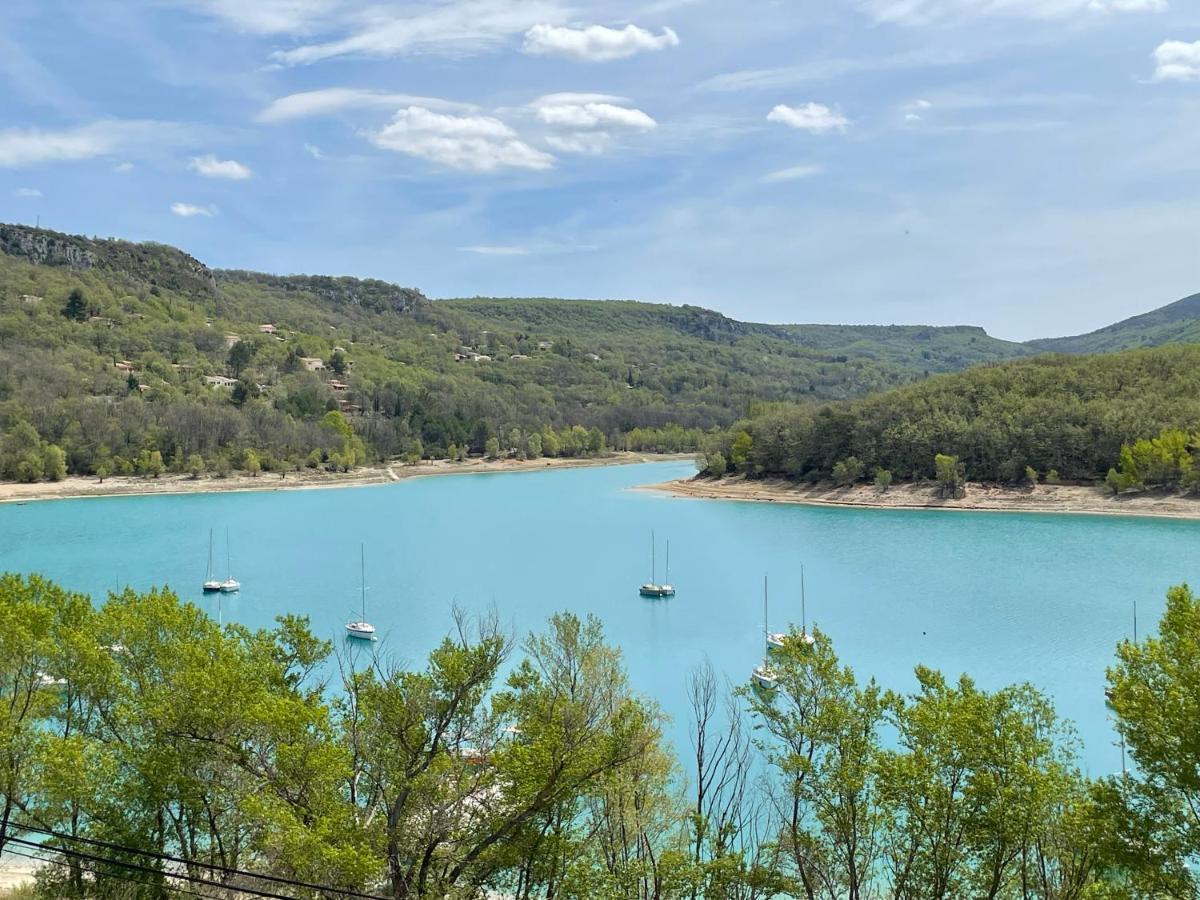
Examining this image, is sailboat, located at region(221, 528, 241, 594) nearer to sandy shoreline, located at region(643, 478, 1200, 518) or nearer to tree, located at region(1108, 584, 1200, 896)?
tree, located at region(1108, 584, 1200, 896)

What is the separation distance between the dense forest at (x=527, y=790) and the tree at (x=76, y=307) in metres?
115

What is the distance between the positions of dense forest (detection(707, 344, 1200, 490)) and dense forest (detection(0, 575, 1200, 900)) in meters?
63.9

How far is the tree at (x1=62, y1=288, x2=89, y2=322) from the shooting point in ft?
372

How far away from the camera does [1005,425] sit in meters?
74.8

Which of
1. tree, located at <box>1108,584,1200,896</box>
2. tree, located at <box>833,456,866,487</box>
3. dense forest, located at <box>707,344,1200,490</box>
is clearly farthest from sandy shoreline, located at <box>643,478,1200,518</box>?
tree, located at <box>1108,584,1200,896</box>

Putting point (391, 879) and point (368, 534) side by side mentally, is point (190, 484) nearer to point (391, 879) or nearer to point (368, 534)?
point (368, 534)

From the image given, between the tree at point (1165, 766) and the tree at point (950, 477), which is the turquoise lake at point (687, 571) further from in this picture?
the tree at point (1165, 766)

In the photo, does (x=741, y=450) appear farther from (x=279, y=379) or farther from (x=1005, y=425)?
(x=279, y=379)

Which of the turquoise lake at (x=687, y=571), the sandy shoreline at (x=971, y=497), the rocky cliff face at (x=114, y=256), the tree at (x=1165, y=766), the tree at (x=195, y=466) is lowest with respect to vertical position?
the turquoise lake at (x=687, y=571)

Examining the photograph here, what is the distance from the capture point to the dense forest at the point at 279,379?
91.1 m

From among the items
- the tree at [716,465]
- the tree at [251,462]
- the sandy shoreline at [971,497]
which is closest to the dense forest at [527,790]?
the sandy shoreline at [971,497]

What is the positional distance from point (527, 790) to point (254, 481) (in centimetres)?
8778

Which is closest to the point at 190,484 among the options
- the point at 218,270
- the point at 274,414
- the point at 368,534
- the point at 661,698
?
the point at 274,414

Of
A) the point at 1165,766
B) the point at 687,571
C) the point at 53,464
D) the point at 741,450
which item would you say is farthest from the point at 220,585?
the point at 741,450
